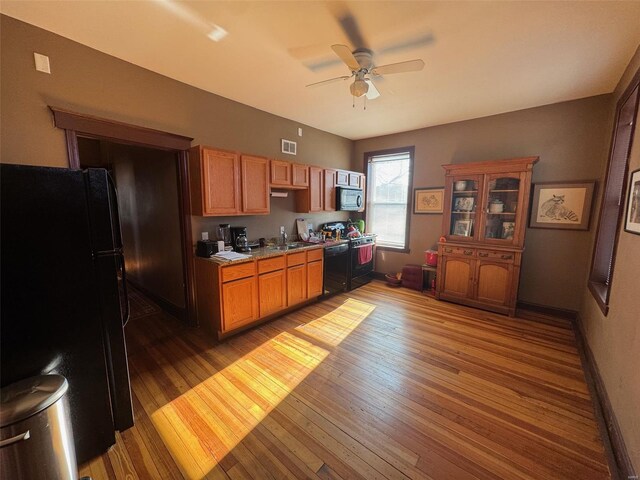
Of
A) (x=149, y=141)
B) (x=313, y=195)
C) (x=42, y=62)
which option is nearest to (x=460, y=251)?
(x=313, y=195)

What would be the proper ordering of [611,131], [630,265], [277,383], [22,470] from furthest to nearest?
[611,131] < [277,383] < [630,265] < [22,470]

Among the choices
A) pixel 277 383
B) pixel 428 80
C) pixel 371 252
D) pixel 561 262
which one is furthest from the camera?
pixel 371 252

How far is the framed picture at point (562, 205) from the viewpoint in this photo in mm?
3221

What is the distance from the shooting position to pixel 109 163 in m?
4.41

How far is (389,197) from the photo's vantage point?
5.05m

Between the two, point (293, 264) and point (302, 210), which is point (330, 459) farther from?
point (302, 210)

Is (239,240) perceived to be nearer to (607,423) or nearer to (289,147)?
(289,147)

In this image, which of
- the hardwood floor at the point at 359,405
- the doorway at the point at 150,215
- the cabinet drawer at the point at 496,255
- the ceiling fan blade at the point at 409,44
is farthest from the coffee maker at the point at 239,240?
the cabinet drawer at the point at 496,255

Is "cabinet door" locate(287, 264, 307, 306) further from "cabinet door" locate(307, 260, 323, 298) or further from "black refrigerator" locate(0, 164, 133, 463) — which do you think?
"black refrigerator" locate(0, 164, 133, 463)

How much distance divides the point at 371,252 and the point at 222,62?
145 inches

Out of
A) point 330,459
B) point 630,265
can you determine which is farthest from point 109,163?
point 630,265

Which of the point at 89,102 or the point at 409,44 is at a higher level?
the point at 409,44

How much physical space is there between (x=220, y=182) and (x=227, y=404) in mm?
2153

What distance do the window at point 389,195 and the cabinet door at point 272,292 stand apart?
8.37 ft
